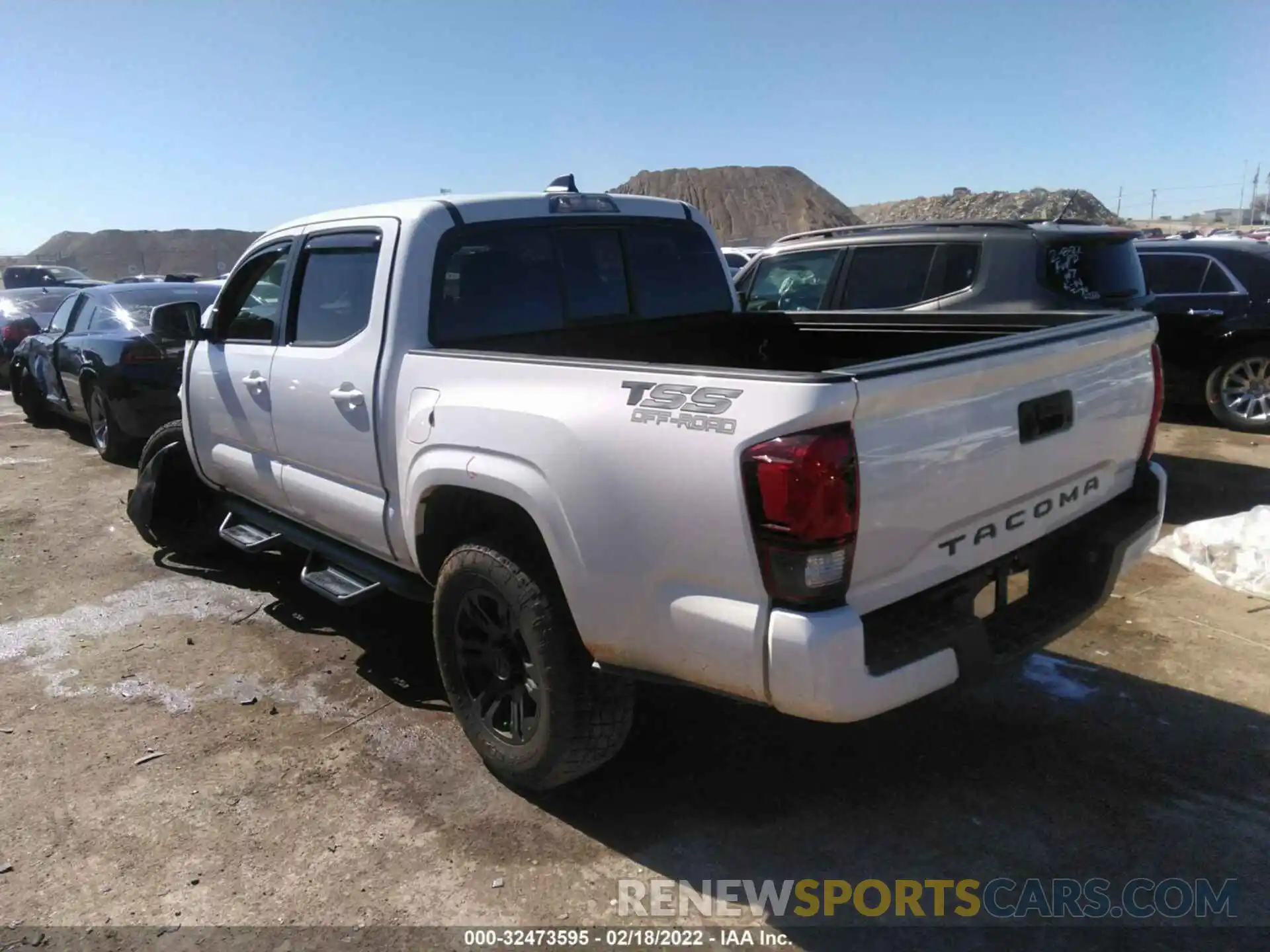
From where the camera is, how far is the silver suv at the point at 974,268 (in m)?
6.35

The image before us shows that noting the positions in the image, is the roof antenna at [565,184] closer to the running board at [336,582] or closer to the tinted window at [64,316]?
the running board at [336,582]

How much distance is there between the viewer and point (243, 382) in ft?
15.1

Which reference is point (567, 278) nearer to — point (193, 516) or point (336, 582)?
point (336, 582)

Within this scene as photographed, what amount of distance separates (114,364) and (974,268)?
7135 mm

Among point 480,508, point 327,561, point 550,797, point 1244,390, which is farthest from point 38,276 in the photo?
point 550,797

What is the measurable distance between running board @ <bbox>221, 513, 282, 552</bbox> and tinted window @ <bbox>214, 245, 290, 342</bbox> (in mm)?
1015

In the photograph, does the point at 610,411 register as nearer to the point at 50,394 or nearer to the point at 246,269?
the point at 246,269

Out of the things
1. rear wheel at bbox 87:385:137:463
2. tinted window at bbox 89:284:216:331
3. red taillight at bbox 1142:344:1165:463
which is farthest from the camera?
tinted window at bbox 89:284:216:331

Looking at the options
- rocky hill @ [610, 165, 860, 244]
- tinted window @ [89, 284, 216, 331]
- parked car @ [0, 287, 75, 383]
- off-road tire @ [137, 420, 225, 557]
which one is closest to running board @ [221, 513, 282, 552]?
off-road tire @ [137, 420, 225, 557]

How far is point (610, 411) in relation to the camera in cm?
255

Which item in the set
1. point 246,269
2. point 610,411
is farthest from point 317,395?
point 610,411

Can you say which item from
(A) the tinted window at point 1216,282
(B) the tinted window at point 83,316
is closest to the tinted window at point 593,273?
(A) the tinted window at point 1216,282

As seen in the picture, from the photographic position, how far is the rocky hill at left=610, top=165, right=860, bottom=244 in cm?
6169

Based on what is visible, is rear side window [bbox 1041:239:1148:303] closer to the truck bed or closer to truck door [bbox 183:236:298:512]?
the truck bed
